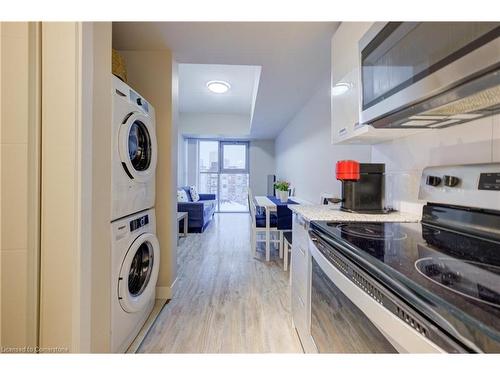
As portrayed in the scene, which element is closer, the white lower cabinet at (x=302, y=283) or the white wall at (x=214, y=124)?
the white lower cabinet at (x=302, y=283)

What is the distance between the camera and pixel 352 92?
1382mm

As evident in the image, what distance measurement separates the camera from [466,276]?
59 cm

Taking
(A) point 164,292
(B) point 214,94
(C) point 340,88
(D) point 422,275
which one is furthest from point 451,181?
(B) point 214,94

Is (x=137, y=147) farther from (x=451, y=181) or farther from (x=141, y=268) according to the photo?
(x=451, y=181)

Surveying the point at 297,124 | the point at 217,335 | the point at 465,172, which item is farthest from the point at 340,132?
the point at 297,124

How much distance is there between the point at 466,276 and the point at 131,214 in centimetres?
163

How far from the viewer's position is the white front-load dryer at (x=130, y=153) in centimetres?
126

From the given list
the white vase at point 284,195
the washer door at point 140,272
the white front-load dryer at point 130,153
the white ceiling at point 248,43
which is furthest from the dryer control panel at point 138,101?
the white vase at point 284,195

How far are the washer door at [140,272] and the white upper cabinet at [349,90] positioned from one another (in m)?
1.59

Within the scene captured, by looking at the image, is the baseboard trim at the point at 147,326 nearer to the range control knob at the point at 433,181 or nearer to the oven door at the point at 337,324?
the oven door at the point at 337,324

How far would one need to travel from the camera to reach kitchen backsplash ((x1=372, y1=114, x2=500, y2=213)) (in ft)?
3.00

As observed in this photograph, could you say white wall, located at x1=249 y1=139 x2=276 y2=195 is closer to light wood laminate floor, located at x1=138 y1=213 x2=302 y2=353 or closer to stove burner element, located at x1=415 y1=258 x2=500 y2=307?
light wood laminate floor, located at x1=138 y1=213 x2=302 y2=353

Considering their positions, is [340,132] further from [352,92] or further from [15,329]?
[15,329]
